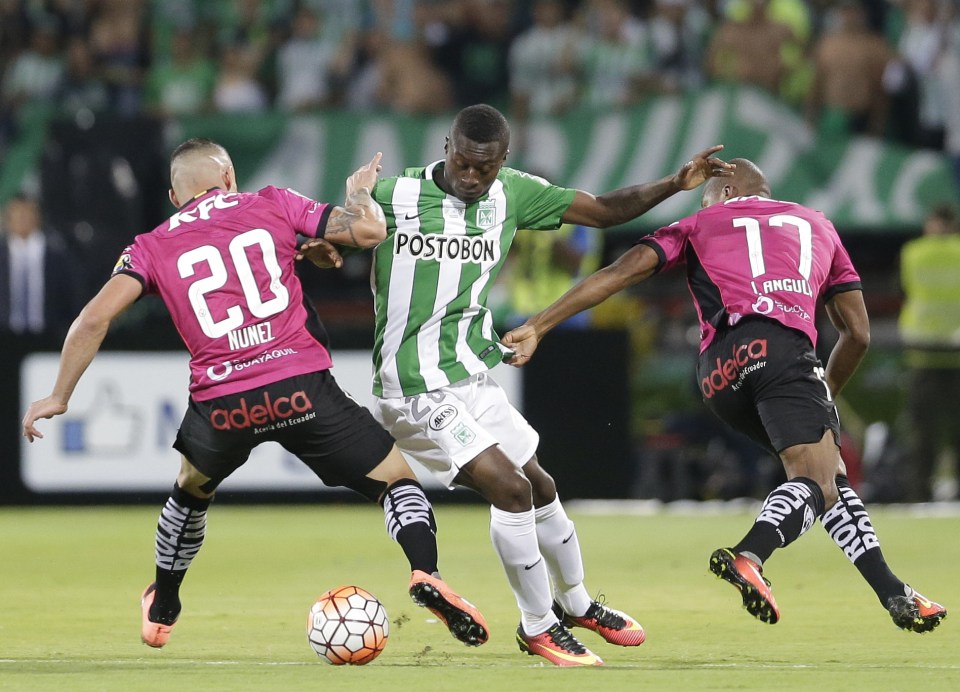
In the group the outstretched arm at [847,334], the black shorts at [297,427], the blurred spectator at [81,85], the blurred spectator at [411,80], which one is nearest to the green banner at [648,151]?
the blurred spectator at [411,80]

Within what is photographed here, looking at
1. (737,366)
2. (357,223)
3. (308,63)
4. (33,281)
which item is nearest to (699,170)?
(737,366)

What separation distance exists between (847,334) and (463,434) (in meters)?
1.80

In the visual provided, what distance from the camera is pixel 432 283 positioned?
21.7 feet

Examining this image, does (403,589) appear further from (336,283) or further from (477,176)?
(336,283)

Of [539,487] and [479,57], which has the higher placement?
[539,487]

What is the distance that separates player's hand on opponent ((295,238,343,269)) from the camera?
251 inches

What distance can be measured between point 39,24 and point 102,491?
6733 mm

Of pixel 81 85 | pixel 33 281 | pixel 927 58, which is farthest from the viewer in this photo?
pixel 81 85

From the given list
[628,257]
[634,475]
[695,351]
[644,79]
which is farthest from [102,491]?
[628,257]

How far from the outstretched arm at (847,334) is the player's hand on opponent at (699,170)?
73cm

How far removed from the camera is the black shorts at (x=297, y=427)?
6.19 m

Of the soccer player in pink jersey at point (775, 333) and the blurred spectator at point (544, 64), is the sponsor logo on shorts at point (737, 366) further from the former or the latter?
the blurred spectator at point (544, 64)

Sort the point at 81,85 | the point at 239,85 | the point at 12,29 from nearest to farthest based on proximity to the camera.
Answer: the point at 239,85, the point at 81,85, the point at 12,29

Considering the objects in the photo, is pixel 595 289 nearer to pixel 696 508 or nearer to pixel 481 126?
pixel 481 126
